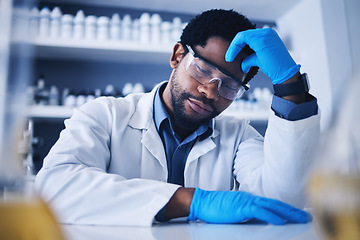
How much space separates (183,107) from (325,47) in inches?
74.1

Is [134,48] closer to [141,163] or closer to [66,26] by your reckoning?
[66,26]

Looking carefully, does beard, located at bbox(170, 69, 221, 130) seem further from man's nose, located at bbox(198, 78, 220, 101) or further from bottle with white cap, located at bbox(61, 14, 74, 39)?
bottle with white cap, located at bbox(61, 14, 74, 39)

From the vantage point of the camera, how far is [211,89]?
1.25 metres

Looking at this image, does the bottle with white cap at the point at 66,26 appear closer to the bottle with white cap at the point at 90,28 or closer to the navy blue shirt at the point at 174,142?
the bottle with white cap at the point at 90,28

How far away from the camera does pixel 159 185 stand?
85cm

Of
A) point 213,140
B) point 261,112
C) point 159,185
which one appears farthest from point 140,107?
point 261,112

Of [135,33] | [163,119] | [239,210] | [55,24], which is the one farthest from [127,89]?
[239,210]

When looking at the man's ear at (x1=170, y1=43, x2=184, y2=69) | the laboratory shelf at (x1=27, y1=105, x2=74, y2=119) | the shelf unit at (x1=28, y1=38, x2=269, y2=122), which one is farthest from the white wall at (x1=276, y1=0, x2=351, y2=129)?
the laboratory shelf at (x1=27, y1=105, x2=74, y2=119)

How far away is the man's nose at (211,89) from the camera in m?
1.25

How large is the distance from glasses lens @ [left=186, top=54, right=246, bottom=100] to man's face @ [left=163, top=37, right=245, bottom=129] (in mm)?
21

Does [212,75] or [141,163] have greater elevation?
[212,75]

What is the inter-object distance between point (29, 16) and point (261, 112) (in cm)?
253

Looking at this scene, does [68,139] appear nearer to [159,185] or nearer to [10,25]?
[159,185]

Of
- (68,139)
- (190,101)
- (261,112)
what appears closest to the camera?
(68,139)
